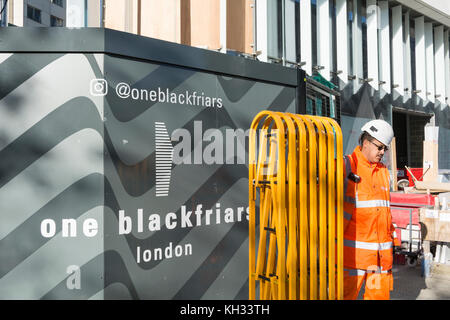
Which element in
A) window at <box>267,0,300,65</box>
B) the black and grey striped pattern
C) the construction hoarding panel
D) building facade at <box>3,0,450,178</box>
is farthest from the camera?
window at <box>267,0,300,65</box>

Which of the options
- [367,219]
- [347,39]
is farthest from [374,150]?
[347,39]

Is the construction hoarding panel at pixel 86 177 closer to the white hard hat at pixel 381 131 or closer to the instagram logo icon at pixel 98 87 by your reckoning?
the instagram logo icon at pixel 98 87

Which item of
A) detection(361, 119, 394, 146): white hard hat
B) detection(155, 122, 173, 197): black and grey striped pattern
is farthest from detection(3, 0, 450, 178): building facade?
detection(155, 122, 173, 197): black and grey striped pattern

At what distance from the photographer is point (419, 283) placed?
18.8ft

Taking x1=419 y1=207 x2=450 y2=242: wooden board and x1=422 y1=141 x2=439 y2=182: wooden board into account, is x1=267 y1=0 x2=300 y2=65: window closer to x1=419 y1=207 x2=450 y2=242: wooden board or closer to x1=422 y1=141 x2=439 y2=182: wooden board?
x1=422 y1=141 x2=439 y2=182: wooden board

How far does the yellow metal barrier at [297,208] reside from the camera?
285cm

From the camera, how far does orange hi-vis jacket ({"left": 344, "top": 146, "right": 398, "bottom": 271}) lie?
320 centimetres

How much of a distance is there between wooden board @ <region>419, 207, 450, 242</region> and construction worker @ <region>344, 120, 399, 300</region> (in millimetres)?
3263

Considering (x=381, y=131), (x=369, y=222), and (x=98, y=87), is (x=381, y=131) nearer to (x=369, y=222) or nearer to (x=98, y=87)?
(x=369, y=222)

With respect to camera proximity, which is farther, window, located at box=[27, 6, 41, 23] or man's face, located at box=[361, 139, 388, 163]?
window, located at box=[27, 6, 41, 23]

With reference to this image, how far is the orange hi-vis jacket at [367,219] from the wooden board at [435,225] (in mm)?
3286

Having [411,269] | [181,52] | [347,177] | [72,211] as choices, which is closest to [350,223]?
[347,177]

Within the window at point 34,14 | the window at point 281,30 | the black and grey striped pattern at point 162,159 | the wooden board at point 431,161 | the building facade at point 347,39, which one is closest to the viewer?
the black and grey striped pattern at point 162,159

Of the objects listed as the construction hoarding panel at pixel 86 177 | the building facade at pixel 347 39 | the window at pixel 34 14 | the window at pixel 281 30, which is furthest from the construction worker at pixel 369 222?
the window at pixel 34 14
